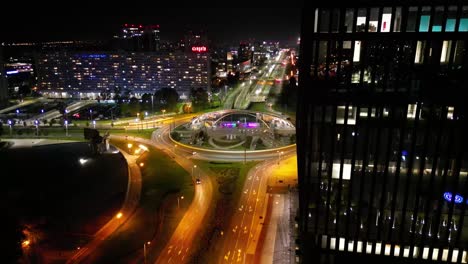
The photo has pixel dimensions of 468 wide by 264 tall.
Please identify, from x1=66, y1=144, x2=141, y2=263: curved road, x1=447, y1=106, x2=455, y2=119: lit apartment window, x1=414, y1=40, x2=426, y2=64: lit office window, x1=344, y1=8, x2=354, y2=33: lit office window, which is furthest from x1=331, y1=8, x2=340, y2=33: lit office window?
x1=66, y1=144, x2=141, y2=263: curved road

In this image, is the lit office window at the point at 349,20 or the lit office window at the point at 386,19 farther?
the lit office window at the point at 349,20

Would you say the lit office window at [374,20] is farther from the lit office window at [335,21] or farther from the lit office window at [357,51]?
the lit office window at [335,21]

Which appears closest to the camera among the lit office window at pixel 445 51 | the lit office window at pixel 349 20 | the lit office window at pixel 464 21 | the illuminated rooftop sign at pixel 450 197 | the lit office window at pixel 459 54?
the lit office window at pixel 464 21

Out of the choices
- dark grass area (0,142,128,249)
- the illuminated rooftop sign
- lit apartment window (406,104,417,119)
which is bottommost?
dark grass area (0,142,128,249)

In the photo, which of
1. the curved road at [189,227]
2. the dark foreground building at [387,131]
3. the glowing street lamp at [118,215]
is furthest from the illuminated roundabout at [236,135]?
the dark foreground building at [387,131]

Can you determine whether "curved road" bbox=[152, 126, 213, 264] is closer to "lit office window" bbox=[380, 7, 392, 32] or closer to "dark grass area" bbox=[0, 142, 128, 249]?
"dark grass area" bbox=[0, 142, 128, 249]

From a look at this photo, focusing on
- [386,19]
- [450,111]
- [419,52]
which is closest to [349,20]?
[386,19]

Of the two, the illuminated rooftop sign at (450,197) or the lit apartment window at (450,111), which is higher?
the lit apartment window at (450,111)
